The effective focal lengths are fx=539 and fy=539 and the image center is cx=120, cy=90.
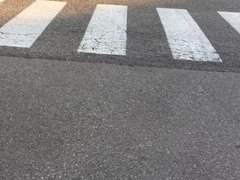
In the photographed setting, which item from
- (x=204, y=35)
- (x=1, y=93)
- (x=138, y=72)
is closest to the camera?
(x=1, y=93)

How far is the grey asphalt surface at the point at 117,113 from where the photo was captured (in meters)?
3.62

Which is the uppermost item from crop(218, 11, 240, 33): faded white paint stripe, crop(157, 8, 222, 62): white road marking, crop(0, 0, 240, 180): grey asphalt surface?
crop(0, 0, 240, 180): grey asphalt surface

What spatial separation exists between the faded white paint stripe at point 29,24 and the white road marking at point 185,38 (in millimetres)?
1584

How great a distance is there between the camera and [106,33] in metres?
6.69

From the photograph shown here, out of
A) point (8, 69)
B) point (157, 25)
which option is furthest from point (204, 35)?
point (8, 69)

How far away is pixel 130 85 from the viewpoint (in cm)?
508

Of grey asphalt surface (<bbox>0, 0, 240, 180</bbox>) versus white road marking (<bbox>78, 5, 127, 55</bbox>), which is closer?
grey asphalt surface (<bbox>0, 0, 240, 180</bbox>)

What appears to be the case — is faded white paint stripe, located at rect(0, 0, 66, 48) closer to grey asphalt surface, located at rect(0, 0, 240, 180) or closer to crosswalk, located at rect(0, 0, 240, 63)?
crosswalk, located at rect(0, 0, 240, 63)

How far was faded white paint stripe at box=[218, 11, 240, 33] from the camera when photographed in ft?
25.6

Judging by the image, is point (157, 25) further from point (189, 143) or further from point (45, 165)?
point (45, 165)

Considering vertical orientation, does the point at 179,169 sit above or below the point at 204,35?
above

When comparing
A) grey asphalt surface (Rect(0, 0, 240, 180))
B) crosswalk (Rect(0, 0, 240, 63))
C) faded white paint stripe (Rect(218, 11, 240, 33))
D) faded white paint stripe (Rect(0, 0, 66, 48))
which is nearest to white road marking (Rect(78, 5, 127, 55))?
crosswalk (Rect(0, 0, 240, 63))

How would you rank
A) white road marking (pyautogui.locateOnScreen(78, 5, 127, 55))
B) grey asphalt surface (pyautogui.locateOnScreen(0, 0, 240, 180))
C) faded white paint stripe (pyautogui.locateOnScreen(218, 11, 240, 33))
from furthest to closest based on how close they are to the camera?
faded white paint stripe (pyautogui.locateOnScreen(218, 11, 240, 33))
white road marking (pyautogui.locateOnScreen(78, 5, 127, 55))
grey asphalt surface (pyautogui.locateOnScreen(0, 0, 240, 180))

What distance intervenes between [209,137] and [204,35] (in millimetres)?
3112
